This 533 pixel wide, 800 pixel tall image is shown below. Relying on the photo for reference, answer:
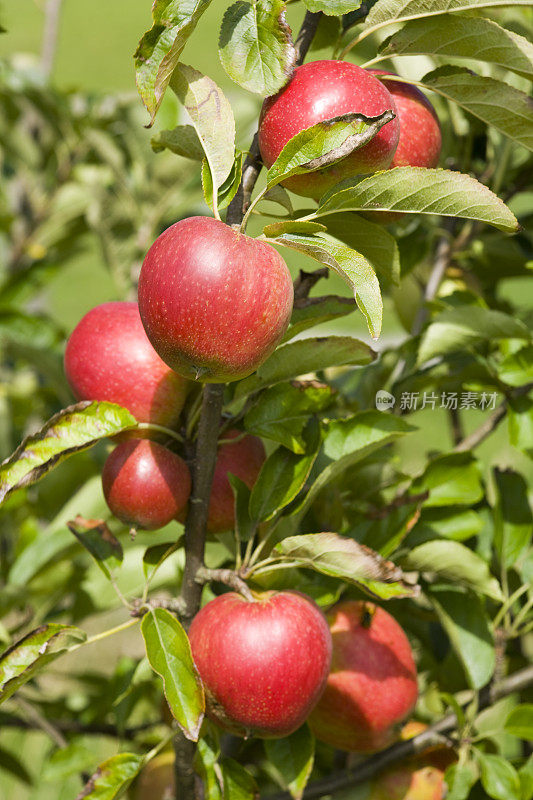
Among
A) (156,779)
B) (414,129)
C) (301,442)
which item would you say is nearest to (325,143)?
(414,129)

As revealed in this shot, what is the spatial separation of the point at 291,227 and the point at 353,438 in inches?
10.7

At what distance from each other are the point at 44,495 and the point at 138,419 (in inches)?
25.6

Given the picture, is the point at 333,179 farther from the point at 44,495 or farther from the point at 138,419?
the point at 44,495

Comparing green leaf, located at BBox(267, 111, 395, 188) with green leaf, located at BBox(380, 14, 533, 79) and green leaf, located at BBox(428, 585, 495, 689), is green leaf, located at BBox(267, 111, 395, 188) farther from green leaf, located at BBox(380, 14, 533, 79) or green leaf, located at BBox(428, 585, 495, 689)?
green leaf, located at BBox(428, 585, 495, 689)

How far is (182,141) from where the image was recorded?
71 cm

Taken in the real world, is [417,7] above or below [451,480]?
above

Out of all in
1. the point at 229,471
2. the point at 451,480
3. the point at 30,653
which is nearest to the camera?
the point at 30,653

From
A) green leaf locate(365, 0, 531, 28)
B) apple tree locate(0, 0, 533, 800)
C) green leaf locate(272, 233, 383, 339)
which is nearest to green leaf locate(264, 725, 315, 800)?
apple tree locate(0, 0, 533, 800)

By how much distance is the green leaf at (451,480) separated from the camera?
0.97m

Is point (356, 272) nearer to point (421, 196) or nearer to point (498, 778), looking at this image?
point (421, 196)

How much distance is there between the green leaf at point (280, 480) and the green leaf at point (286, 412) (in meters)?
0.01

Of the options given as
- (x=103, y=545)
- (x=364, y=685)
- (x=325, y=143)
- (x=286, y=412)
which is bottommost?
(x=364, y=685)

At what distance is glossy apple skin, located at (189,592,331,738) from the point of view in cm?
67

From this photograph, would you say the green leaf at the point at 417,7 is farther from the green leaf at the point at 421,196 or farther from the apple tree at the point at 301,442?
the green leaf at the point at 421,196
